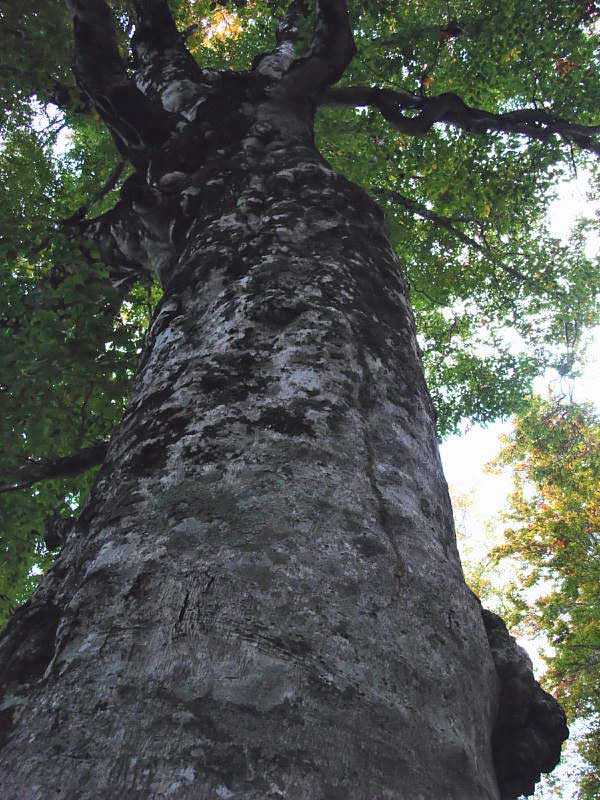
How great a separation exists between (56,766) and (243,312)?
134cm

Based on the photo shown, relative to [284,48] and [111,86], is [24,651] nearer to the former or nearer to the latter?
[111,86]

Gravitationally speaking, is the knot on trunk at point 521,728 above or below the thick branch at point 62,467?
below

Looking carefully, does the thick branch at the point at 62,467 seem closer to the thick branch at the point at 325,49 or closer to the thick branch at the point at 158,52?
the thick branch at the point at 158,52

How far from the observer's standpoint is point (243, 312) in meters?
1.94

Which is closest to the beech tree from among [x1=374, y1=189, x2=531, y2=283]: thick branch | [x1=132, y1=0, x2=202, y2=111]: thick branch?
[x1=132, y1=0, x2=202, y2=111]: thick branch

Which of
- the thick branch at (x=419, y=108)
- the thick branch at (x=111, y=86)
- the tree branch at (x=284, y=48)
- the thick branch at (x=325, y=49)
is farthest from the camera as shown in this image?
the thick branch at (x=419, y=108)

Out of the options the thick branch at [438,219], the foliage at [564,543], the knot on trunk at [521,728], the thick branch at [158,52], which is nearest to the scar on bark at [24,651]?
the knot on trunk at [521,728]

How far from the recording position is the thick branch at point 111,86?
11.8 feet

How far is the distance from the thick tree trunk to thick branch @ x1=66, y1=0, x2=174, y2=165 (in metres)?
1.91

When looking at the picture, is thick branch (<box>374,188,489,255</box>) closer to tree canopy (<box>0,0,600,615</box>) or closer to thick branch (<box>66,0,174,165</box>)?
tree canopy (<box>0,0,600,615</box>)

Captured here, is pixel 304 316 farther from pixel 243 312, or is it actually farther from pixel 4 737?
pixel 4 737

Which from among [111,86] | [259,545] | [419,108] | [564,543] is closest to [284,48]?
[419,108]

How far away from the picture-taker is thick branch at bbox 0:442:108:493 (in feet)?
9.85

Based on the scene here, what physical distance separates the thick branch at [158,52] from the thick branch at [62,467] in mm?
2625
